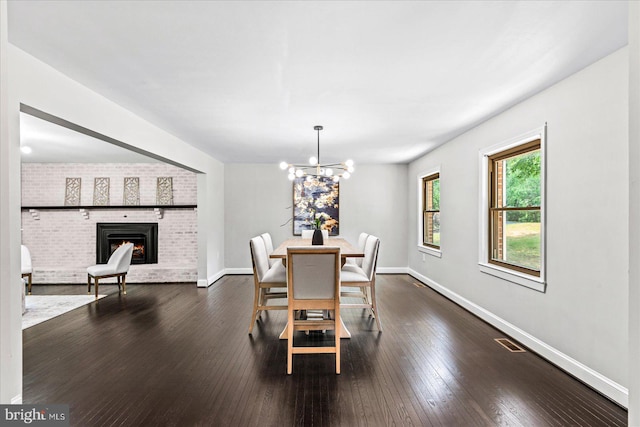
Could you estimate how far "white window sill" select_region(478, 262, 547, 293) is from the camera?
118 inches

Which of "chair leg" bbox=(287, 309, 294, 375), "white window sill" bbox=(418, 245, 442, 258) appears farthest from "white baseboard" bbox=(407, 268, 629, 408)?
"chair leg" bbox=(287, 309, 294, 375)

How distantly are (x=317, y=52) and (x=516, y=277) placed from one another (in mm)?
2810

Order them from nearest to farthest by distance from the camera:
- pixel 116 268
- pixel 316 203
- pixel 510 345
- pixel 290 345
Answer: pixel 290 345 < pixel 510 345 < pixel 116 268 < pixel 316 203

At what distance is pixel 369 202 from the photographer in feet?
23.3

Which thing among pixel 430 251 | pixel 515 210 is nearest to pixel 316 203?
pixel 430 251

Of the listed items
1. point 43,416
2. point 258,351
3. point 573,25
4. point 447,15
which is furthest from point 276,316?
point 573,25

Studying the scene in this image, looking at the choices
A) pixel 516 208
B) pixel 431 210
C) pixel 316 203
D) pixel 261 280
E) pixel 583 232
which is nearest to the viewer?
pixel 583 232

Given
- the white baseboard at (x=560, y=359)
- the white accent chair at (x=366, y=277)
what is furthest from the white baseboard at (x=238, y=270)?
the white baseboard at (x=560, y=359)

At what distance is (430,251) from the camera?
5797 millimetres

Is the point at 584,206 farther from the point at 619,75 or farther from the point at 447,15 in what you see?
the point at 447,15

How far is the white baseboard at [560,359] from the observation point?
2250 millimetres

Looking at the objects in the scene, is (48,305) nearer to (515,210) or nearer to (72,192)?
(72,192)

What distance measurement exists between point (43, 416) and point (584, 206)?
13.0 feet

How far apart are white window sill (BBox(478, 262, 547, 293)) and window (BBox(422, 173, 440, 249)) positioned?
6.59 feet
